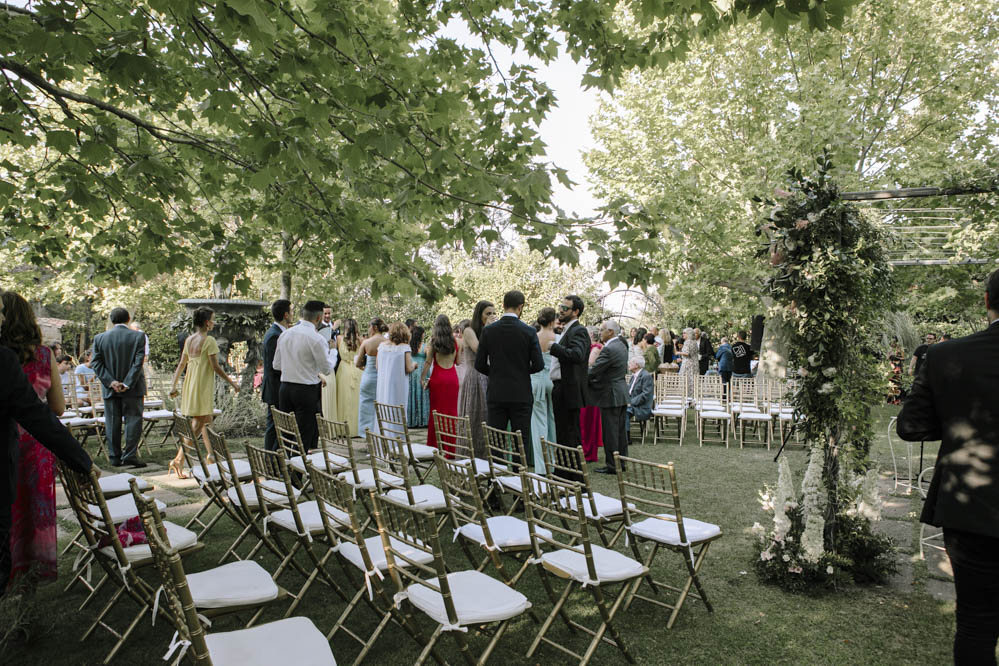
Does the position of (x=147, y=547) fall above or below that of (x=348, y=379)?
below

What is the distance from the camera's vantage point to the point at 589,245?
3658 mm

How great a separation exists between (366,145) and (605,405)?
515 centimetres

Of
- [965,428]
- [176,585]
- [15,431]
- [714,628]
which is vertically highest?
[965,428]

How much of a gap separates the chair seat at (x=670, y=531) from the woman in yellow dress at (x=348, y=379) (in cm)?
694

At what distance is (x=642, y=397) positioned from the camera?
35.0ft

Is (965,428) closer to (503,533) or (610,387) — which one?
(503,533)

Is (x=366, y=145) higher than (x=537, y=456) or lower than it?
higher

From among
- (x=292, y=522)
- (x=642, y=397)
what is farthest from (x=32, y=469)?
(x=642, y=397)

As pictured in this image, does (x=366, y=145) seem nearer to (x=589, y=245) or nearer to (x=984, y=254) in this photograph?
(x=589, y=245)

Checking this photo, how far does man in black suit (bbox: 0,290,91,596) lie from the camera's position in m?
2.94

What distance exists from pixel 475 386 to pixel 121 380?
4448mm

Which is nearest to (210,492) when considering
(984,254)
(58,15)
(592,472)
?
(58,15)

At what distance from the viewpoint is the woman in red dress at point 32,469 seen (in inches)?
148

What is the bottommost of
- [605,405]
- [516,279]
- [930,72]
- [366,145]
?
[605,405]
